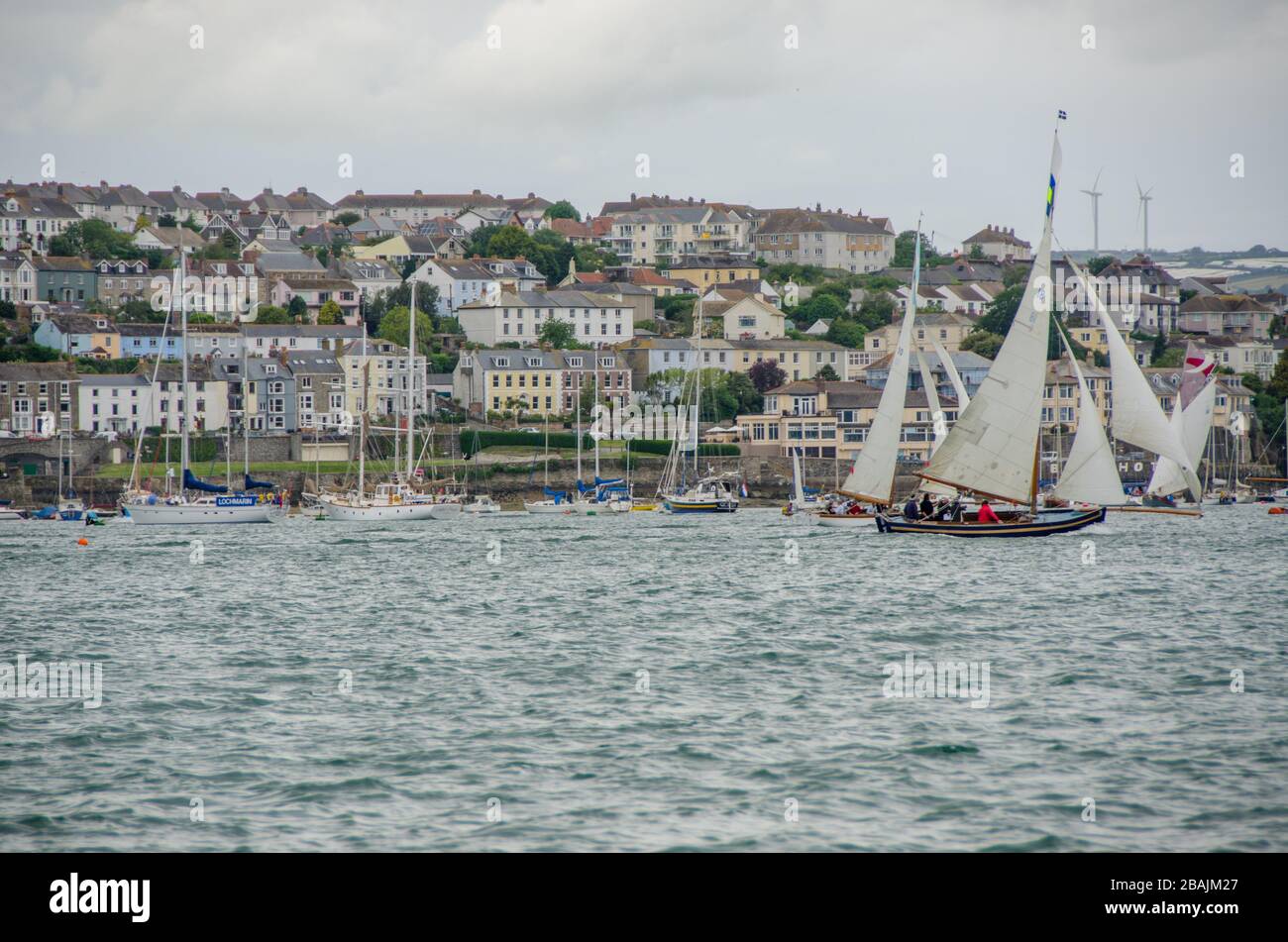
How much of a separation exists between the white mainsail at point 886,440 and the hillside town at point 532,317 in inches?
1188

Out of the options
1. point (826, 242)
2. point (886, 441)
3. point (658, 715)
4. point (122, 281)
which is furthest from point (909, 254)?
point (658, 715)

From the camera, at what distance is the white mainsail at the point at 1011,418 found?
43.8 m

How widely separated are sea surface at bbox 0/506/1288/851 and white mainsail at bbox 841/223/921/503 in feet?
46.4

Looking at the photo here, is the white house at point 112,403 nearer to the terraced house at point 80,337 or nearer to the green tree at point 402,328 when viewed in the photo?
the terraced house at point 80,337

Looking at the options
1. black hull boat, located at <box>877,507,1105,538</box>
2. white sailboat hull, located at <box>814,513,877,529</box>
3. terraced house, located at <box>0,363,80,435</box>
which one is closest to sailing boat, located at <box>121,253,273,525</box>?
white sailboat hull, located at <box>814,513,877,529</box>

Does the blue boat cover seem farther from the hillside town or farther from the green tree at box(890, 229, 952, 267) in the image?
the green tree at box(890, 229, 952, 267)

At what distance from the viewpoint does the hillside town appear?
101000 millimetres

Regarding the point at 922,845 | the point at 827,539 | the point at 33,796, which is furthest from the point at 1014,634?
the point at 827,539

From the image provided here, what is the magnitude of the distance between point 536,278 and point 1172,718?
414ft

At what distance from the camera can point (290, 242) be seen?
15975 centimetres

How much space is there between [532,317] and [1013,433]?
8152 cm

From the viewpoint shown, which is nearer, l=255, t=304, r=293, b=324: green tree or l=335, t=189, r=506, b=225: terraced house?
l=255, t=304, r=293, b=324: green tree

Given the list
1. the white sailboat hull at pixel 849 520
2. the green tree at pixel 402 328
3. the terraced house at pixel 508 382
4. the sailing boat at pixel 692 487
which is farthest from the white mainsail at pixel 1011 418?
the green tree at pixel 402 328
